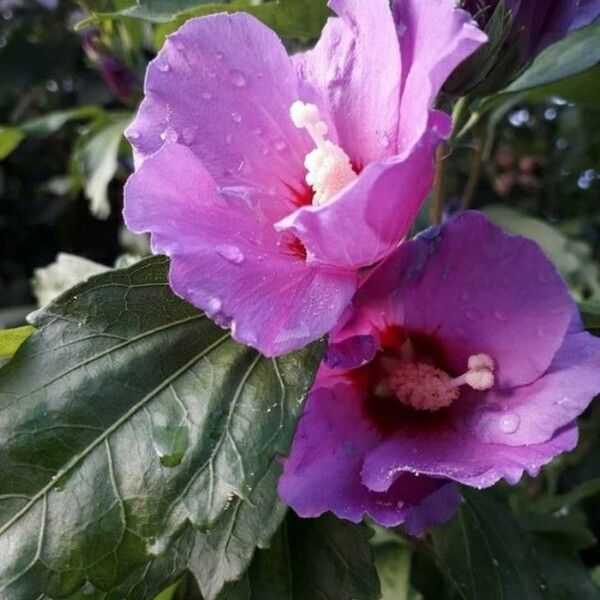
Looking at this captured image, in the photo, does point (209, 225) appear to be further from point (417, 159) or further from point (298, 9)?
point (298, 9)

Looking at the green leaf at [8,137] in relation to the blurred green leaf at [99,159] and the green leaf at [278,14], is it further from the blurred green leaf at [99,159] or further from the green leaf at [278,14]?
the green leaf at [278,14]

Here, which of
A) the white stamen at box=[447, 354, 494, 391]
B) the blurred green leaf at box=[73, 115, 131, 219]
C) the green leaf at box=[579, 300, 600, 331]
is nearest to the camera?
the white stamen at box=[447, 354, 494, 391]

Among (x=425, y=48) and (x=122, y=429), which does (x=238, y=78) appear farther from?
(x=122, y=429)

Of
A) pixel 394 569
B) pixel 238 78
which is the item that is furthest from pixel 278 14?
pixel 394 569

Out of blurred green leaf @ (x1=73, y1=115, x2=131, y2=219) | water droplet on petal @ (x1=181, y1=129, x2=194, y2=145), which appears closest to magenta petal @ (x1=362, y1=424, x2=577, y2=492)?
water droplet on petal @ (x1=181, y1=129, x2=194, y2=145)

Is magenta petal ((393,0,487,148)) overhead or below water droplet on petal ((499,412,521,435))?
overhead

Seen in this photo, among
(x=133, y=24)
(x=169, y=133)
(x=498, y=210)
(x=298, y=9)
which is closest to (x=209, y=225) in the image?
(x=169, y=133)

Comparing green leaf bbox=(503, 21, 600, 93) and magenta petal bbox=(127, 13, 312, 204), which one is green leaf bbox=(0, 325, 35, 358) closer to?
magenta petal bbox=(127, 13, 312, 204)

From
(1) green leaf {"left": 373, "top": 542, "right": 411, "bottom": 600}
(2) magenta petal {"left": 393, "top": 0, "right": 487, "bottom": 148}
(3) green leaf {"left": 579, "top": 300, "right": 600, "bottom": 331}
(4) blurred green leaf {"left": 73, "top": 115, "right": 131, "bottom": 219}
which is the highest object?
(2) magenta petal {"left": 393, "top": 0, "right": 487, "bottom": 148}
